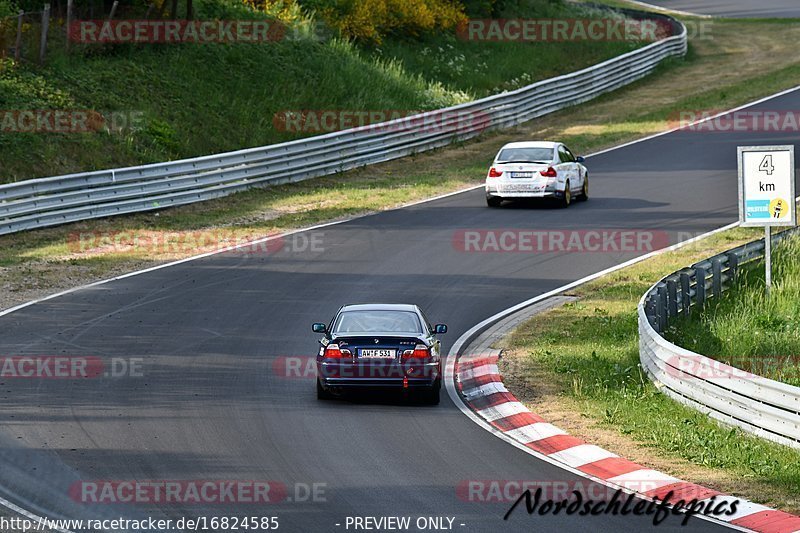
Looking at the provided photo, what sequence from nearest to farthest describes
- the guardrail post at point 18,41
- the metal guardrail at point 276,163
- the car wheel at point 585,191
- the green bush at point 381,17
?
the metal guardrail at point 276,163 < the car wheel at point 585,191 < the guardrail post at point 18,41 < the green bush at point 381,17

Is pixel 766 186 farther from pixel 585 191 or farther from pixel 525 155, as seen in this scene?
pixel 585 191

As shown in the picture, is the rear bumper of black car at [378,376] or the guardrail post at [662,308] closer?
the rear bumper of black car at [378,376]

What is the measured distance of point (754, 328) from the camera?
61.3ft

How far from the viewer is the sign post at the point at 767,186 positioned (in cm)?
1914

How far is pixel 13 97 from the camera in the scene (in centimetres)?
2948

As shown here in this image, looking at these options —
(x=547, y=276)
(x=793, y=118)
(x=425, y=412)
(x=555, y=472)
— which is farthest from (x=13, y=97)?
(x=793, y=118)

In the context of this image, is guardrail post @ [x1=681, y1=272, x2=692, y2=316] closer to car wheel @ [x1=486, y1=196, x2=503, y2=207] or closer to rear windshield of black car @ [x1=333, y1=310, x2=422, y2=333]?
rear windshield of black car @ [x1=333, y1=310, x2=422, y2=333]

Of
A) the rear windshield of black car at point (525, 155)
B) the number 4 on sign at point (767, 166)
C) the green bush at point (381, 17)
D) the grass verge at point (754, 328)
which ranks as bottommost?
the grass verge at point (754, 328)

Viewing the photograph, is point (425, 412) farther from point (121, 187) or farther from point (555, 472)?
point (121, 187)

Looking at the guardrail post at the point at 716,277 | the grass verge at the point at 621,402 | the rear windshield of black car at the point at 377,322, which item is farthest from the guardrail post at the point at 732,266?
the rear windshield of black car at the point at 377,322

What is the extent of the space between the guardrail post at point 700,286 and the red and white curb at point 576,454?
510 centimetres

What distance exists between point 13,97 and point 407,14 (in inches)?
759

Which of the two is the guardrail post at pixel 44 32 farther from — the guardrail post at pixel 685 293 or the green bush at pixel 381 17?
the guardrail post at pixel 685 293

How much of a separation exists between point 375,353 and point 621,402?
322cm
